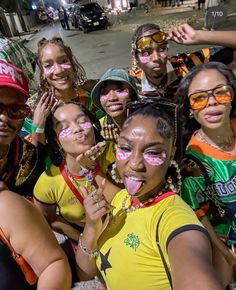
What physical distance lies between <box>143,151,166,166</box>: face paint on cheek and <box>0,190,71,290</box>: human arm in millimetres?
683

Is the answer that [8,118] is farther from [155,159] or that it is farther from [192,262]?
[192,262]

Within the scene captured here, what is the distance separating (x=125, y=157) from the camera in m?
1.67

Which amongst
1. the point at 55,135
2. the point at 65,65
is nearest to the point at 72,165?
the point at 55,135

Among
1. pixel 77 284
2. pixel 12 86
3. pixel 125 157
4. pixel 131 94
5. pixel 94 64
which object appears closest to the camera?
pixel 125 157

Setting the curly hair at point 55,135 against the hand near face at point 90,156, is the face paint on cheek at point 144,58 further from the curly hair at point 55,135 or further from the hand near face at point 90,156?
the hand near face at point 90,156

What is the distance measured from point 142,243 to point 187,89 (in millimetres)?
1319

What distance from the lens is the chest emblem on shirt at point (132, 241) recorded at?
5.00 ft

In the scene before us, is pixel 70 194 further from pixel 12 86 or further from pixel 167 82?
pixel 167 82

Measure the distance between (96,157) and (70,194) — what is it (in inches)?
15.5

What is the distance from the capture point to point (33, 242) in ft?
4.77

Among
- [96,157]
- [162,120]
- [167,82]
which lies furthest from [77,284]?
[167,82]

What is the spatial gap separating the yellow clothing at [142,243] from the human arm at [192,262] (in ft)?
0.12

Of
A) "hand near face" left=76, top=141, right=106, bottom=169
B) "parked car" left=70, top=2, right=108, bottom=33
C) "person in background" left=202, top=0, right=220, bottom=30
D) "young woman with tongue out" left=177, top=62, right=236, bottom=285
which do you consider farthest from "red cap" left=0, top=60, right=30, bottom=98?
"parked car" left=70, top=2, right=108, bottom=33

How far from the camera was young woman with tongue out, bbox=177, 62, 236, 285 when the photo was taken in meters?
2.09
